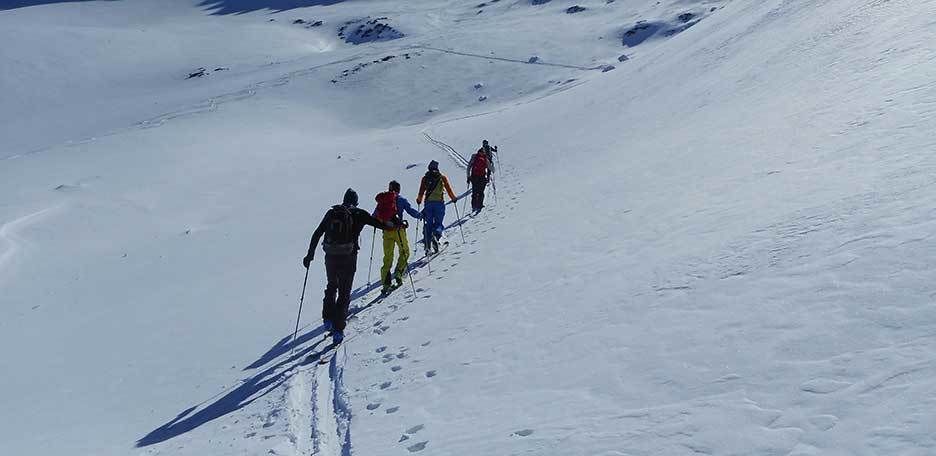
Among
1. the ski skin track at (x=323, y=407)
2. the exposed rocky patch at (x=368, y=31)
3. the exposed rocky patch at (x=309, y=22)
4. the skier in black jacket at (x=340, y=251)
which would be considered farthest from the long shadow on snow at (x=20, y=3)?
the ski skin track at (x=323, y=407)

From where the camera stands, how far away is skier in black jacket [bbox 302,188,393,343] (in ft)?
28.7

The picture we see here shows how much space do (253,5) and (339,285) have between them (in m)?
138

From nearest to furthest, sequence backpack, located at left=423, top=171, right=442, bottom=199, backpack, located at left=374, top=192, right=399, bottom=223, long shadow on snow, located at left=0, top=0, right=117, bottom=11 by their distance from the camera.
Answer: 1. backpack, located at left=374, top=192, right=399, bottom=223
2. backpack, located at left=423, top=171, right=442, bottom=199
3. long shadow on snow, located at left=0, top=0, right=117, bottom=11

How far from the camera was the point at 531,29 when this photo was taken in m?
77.6

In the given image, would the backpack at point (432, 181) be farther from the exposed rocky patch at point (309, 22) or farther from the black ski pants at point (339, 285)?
the exposed rocky patch at point (309, 22)

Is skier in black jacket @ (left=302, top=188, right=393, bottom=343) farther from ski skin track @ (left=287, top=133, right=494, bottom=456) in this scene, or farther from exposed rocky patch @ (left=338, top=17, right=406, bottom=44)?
exposed rocky patch @ (left=338, top=17, right=406, bottom=44)

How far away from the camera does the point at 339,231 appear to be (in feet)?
28.8

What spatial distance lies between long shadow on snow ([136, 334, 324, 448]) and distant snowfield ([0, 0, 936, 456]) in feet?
0.16

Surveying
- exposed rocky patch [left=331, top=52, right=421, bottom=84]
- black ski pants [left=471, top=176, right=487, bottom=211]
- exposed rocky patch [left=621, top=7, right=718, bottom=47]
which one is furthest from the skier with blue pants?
exposed rocky patch [left=621, top=7, right=718, bottom=47]

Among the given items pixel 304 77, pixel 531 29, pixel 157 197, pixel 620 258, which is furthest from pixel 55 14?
pixel 620 258

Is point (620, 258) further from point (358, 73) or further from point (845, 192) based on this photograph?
point (358, 73)

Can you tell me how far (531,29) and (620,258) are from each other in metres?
72.7

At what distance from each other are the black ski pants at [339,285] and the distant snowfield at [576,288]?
50 cm

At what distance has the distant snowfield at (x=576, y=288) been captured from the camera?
16.0 feet
